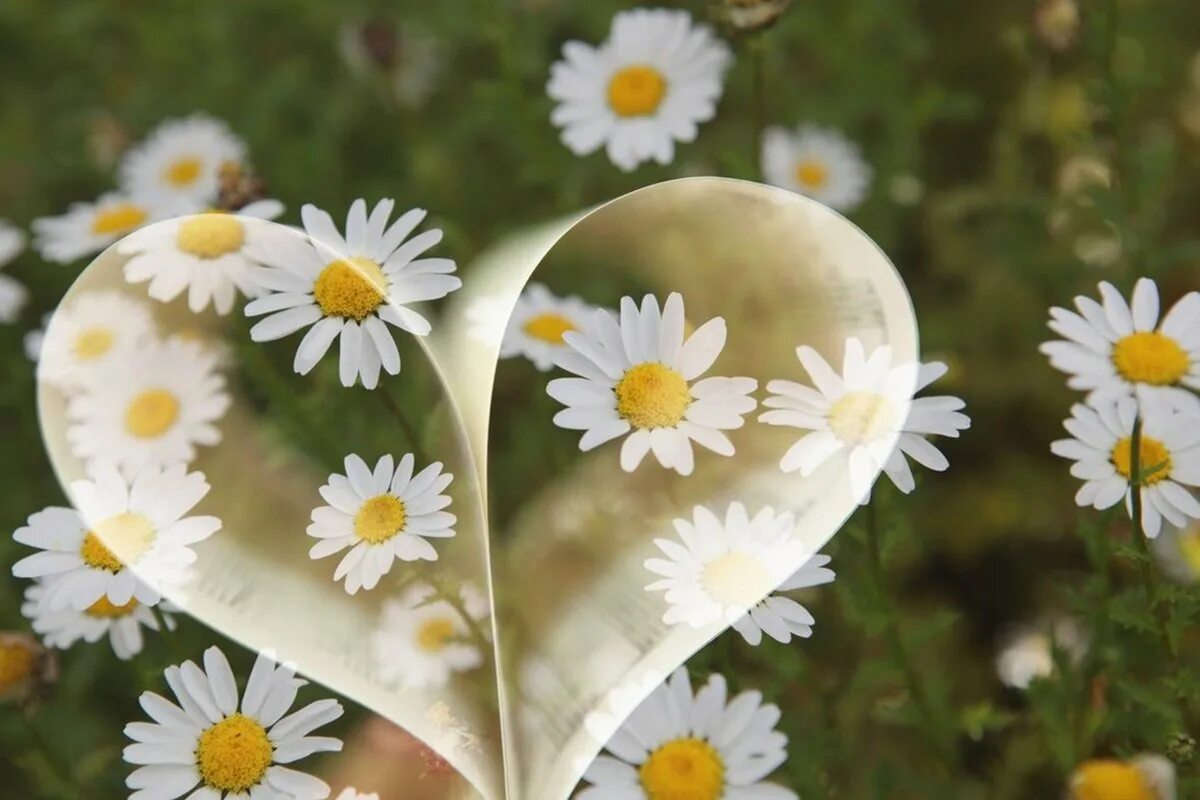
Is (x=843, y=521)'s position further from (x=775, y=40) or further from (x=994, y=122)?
(x=994, y=122)

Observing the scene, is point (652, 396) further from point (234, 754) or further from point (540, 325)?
point (234, 754)

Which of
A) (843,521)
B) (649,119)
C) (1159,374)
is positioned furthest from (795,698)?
(649,119)

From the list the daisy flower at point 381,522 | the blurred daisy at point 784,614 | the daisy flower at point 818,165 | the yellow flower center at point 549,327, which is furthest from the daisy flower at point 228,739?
the daisy flower at point 818,165

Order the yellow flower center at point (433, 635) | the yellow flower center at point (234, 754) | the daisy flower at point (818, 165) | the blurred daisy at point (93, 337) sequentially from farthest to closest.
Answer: the daisy flower at point (818, 165), the blurred daisy at point (93, 337), the yellow flower center at point (433, 635), the yellow flower center at point (234, 754)

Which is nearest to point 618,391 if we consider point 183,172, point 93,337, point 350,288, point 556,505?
point 556,505

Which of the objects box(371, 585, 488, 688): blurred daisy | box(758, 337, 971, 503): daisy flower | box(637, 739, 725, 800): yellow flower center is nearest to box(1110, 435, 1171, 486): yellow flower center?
box(758, 337, 971, 503): daisy flower

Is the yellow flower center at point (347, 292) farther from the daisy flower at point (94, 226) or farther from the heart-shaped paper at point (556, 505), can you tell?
the daisy flower at point (94, 226)

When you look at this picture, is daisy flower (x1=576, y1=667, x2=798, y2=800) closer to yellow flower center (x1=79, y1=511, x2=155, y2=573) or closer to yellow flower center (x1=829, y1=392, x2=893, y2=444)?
yellow flower center (x1=829, y1=392, x2=893, y2=444)
